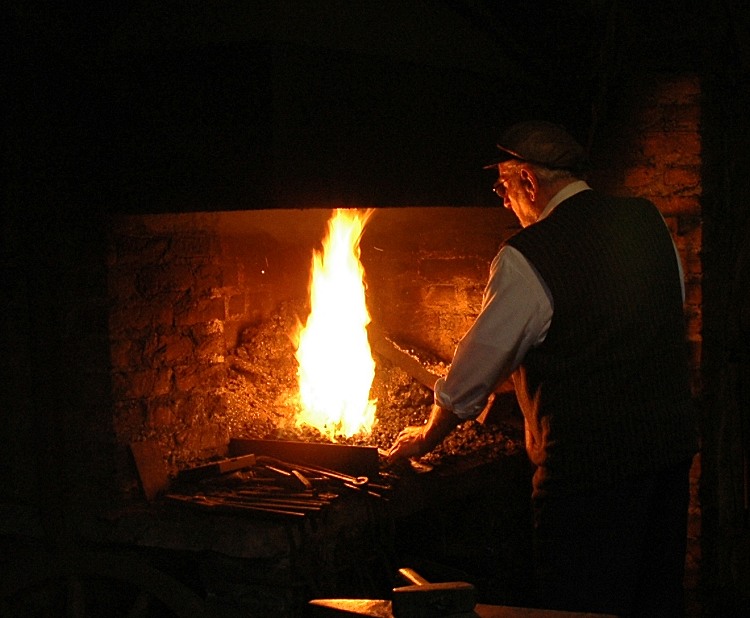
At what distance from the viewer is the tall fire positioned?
4.14 metres

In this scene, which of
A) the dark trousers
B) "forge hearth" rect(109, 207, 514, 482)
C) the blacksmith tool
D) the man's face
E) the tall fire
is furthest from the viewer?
the tall fire

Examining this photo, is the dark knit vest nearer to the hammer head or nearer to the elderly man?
the elderly man

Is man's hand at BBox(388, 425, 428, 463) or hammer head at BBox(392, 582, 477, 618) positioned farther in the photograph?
man's hand at BBox(388, 425, 428, 463)

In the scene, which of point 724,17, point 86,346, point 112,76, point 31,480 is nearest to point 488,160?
point 724,17

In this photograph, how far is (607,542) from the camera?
2.76m

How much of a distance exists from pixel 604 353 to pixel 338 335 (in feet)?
6.05

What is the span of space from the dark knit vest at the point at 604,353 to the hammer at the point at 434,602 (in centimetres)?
92

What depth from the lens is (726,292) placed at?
12.2 ft

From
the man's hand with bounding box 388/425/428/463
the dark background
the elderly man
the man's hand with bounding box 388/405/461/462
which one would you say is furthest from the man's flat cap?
the man's hand with bounding box 388/425/428/463

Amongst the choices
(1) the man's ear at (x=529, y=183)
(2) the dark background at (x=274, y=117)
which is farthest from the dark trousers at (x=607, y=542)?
(1) the man's ear at (x=529, y=183)

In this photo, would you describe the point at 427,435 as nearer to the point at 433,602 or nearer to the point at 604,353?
the point at 604,353

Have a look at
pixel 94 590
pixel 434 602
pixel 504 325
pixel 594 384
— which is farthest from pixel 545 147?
pixel 94 590

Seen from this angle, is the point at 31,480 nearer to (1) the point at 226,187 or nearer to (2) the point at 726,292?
(1) the point at 226,187

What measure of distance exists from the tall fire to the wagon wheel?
1.16 metres
